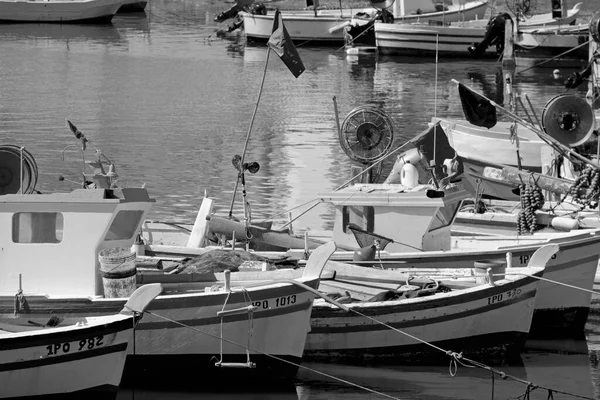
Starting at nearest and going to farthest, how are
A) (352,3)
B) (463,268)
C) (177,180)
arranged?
1. (463,268)
2. (177,180)
3. (352,3)

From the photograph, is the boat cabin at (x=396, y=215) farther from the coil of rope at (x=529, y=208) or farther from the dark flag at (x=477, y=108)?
the coil of rope at (x=529, y=208)

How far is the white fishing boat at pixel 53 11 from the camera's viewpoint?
62000 millimetres

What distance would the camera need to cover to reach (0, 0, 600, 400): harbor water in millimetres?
15805

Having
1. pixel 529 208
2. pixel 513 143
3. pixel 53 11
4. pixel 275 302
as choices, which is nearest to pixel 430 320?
pixel 275 302

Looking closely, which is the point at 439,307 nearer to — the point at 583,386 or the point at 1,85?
the point at 583,386

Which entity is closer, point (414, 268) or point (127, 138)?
point (414, 268)

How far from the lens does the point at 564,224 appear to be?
1983cm

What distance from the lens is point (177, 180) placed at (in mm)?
27641

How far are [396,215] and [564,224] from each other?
3.36m

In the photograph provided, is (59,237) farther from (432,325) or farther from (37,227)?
(432,325)

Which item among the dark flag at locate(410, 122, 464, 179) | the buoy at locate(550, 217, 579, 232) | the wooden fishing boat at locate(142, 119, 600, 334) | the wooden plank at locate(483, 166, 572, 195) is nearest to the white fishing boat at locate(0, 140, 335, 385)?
the wooden fishing boat at locate(142, 119, 600, 334)

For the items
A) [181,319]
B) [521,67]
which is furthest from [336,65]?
[181,319]

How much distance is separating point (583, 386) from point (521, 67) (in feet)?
115

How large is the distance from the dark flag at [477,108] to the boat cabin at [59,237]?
266 inches
